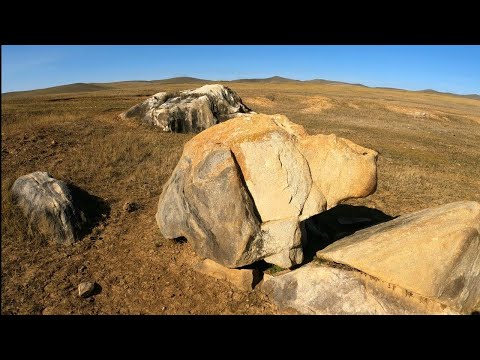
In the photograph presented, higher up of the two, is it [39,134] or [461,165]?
[39,134]

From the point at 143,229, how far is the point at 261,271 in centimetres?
516

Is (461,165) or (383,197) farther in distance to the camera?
(461,165)

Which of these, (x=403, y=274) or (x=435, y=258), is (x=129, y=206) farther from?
(x=435, y=258)

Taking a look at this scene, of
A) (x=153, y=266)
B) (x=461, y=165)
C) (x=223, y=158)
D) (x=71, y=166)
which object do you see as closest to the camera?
(x=223, y=158)

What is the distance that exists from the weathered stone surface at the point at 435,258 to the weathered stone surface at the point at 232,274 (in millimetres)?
2852

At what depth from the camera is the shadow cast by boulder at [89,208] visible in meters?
13.6

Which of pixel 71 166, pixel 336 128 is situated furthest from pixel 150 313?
pixel 336 128

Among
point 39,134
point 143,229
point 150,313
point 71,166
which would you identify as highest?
point 39,134

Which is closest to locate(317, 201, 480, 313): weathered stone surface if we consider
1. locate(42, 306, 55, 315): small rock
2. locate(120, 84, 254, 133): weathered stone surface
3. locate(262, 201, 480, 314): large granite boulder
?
locate(262, 201, 480, 314): large granite boulder

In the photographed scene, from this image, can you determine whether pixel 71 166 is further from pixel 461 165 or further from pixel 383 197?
pixel 461 165

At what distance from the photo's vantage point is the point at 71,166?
61.8ft

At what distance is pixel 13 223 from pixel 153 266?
17.5 ft

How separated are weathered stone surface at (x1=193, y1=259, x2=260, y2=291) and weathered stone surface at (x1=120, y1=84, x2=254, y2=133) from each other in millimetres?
19987
